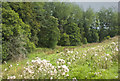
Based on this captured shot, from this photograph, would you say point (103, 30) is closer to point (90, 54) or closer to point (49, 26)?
point (49, 26)

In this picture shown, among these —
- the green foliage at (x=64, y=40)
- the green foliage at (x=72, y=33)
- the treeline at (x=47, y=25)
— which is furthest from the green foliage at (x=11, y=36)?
the green foliage at (x=72, y=33)

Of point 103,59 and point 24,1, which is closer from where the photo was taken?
point 103,59

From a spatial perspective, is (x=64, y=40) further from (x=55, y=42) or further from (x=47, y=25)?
(x=47, y=25)

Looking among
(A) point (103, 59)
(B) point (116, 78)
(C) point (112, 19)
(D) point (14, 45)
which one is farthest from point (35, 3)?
(C) point (112, 19)

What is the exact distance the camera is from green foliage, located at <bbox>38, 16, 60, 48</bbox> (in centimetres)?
1691

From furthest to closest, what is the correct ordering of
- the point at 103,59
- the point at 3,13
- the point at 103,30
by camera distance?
the point at 103,30 → the point at 3,13 → the point at 103,59

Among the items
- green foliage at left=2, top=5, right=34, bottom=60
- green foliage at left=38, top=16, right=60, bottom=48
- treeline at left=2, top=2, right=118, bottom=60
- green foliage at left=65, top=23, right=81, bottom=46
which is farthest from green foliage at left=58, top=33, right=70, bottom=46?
green foliage at left=2, top=5, right=34, bottom=60

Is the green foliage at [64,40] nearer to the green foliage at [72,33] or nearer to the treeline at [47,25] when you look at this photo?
the treeline at [47,25]

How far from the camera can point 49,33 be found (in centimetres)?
1706

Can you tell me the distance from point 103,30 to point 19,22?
960 inches

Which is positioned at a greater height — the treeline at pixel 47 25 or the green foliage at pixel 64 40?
the treeline at pixel 47 25

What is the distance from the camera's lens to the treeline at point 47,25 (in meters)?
10.1

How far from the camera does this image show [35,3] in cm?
1563

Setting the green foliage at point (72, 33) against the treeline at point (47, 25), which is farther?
the green foliage at point (72, 33)
